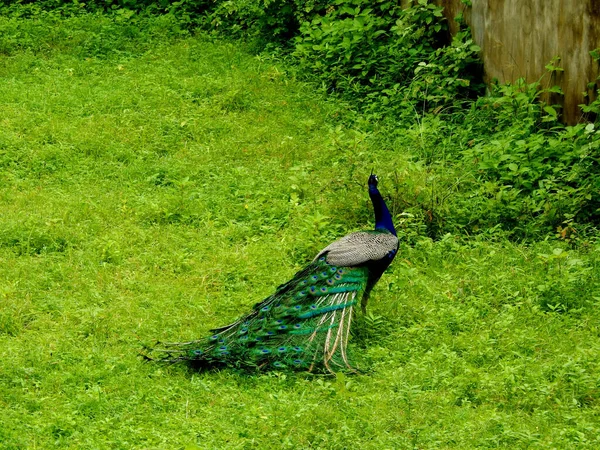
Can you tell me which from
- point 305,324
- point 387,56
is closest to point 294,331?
point 305,324

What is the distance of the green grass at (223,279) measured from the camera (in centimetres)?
541

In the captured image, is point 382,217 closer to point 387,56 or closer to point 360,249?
point 360,249

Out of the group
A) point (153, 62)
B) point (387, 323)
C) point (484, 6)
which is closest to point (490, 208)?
point (387, 323)

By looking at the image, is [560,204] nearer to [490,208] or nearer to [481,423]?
[490,208]

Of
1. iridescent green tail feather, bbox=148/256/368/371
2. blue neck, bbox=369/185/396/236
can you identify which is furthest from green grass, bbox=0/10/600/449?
blue neck, bbox=369/185/396/236

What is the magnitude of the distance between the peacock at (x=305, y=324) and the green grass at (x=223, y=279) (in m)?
0.12

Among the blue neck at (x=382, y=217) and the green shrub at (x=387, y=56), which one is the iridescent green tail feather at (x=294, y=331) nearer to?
the blue neck at (x=382, y=217)

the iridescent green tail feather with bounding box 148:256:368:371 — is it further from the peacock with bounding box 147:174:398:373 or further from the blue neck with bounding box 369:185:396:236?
the blue neck with bounding box 369:185:396:236

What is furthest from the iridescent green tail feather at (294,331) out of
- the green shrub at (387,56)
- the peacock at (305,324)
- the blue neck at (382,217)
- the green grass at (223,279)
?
the green shrub at (387,56)

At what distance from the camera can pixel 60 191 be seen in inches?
330

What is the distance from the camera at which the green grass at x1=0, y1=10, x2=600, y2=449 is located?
541 cm

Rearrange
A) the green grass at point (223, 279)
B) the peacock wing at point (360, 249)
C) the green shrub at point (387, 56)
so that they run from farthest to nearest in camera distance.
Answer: the green shrub at point (387, 56)
the peacock wing at point (360, 249)
the green grass at point (223, 279)

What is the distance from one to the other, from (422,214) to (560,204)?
3.35ft

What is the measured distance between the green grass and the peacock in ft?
0.39
